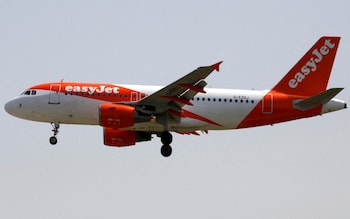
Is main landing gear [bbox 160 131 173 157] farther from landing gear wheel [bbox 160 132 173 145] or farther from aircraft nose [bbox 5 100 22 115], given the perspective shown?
aircraft nose [bbox 5 100 22 115]

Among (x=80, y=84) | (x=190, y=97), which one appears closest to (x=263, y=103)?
(x=190, y=97)

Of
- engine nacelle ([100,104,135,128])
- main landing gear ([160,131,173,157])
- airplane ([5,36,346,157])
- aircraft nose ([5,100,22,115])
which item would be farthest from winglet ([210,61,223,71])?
aircraft nose ([5,100,22,115])

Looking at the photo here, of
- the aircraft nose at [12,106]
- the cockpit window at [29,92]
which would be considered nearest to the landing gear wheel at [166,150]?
the cockpit window at [29,92]

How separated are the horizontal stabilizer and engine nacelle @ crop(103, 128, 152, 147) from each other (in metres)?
9.06

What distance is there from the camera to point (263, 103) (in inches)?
2002

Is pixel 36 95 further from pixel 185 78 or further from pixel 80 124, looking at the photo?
pixel 185 78

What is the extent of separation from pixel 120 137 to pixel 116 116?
4109 millimetres

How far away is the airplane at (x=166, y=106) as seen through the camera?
49062mm

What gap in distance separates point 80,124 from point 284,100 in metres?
11.9

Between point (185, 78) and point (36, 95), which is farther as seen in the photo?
point (36, 95)

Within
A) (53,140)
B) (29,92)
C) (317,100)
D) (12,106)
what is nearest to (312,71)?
(317,100)

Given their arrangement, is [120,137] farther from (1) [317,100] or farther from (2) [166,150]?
(1) [317,100]

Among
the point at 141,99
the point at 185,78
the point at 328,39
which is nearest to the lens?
the point at 185,78

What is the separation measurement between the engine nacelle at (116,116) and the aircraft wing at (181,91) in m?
0.92
